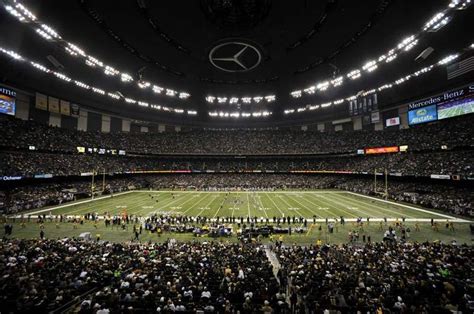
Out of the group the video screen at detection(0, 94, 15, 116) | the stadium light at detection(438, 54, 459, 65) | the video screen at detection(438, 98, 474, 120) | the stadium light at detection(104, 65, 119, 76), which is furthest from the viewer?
the stadium light at detection(104, 65, 119, 76)

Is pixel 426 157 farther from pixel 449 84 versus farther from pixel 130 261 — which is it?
pixel 130 261

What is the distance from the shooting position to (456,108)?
4419 cm

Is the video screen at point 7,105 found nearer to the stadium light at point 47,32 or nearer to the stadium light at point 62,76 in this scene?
the stadium light at point 62,76

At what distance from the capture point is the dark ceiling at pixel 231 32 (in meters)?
27.5

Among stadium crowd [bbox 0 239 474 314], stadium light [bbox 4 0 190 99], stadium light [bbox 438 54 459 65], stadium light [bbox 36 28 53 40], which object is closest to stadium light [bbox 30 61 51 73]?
stadium light [bbox 4 0 190 99]

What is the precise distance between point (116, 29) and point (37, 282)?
111ft

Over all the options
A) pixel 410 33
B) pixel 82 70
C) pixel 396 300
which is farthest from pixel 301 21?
pixel 82 70

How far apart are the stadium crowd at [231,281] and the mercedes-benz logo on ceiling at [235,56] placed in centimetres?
3215

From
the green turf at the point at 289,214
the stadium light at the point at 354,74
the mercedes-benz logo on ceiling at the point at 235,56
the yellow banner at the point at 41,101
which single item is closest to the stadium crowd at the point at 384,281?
the green turf at the point at 289,214

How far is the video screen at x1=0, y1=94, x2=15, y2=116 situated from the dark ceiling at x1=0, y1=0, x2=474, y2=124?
3288mm

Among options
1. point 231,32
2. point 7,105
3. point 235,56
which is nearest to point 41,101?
point 7,105

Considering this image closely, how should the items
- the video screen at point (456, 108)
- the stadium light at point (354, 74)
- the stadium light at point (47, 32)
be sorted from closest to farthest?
1. the stadium light at point (47, 32)
2. the video screen at point (456, 108)
3. the stadium light at point (354, 74)

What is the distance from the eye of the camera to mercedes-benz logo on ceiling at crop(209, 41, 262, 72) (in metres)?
36.1

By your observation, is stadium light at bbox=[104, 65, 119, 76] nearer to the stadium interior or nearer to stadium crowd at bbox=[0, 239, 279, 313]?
the stadium interior
